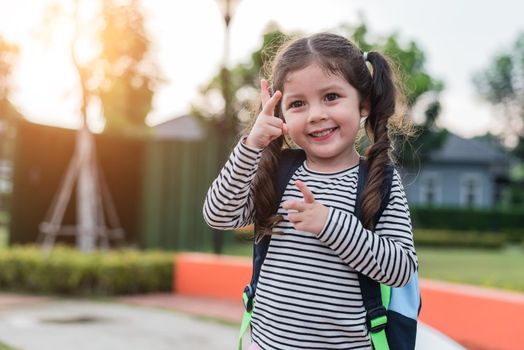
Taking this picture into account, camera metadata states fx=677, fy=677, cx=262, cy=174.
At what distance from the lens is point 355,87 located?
5.77 feet

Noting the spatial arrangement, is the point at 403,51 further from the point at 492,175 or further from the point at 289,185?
the point at 492,175

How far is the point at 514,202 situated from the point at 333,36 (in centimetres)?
4099

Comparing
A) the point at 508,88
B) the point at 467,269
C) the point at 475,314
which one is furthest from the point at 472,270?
the point at 508,88

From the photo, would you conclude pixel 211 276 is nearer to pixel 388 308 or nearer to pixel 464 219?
pixel 388 308

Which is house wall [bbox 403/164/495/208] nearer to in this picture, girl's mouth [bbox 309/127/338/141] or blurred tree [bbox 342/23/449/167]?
blurred tree [bbox 342/23/449/167]

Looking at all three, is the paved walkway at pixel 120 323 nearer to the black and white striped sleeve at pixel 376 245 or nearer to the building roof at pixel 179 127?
the black and white striped sleeve at pixel 376 245

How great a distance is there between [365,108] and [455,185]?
3730 cm

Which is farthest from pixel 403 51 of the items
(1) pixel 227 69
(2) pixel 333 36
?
(2) pixel 333 36

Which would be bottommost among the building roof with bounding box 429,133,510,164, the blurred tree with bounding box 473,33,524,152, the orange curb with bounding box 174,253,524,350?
the orange curb with bounding box 174,253,524,350

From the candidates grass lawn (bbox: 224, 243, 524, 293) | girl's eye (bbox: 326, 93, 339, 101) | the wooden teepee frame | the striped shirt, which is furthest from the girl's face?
grass lawn (bbox: 224, 243, 524, 293)

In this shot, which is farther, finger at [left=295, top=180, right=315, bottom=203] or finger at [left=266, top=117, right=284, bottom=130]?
finger at [left=266, top=117, right=284, bottom=130]

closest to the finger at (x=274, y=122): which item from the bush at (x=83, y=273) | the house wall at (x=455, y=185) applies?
the bush at (x=83, y=273)

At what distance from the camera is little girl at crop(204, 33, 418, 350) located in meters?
1.59

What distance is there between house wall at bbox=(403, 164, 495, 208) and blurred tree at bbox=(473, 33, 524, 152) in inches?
471
